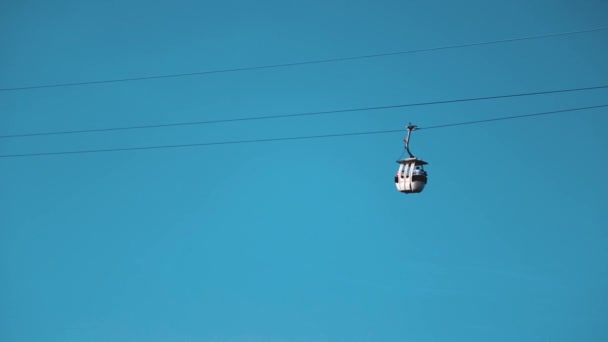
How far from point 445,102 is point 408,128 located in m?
1.43

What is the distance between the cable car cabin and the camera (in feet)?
140

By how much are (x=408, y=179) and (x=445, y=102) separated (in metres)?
3.28

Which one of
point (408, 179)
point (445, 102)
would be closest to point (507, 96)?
point (445, 102)

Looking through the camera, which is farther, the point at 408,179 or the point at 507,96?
the point at 408,179

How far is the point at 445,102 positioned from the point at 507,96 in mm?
2016

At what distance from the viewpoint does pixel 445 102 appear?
40.8 metres

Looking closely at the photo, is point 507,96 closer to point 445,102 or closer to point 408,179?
point 445,102

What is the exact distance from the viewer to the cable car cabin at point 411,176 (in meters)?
Result: 42.8

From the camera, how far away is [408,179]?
42875 mm

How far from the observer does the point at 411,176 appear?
42781 millimetres

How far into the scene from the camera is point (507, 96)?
39.9 meters

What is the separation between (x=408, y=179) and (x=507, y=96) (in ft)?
15.7

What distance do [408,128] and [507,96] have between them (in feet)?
10.9
